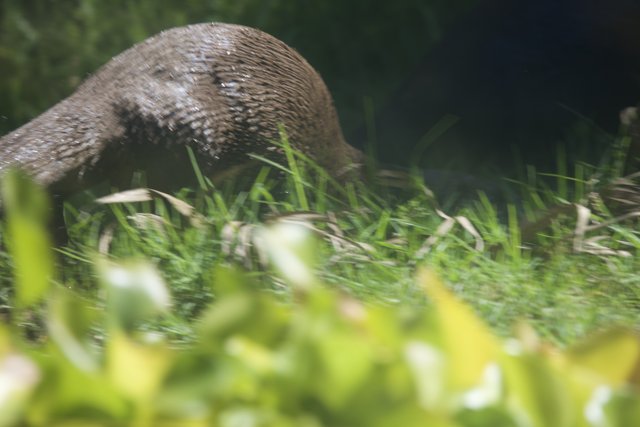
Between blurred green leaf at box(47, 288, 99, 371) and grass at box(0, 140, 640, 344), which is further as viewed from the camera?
grass at box(0, 140, 640, 344)

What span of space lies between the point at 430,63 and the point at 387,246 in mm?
2112

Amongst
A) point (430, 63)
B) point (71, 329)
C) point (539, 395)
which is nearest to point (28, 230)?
point (71, 329)

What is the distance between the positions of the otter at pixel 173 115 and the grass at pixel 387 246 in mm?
116

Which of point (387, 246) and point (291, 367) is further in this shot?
point (387, 246)

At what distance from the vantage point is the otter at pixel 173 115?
3016 mm

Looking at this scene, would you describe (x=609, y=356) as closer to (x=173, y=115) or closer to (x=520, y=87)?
(x=173, y=115)

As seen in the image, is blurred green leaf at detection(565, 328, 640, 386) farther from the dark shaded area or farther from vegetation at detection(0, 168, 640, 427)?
the dark shaded area

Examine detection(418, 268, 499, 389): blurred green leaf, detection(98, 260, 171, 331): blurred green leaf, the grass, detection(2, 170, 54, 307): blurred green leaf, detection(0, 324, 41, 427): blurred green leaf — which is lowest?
the grass

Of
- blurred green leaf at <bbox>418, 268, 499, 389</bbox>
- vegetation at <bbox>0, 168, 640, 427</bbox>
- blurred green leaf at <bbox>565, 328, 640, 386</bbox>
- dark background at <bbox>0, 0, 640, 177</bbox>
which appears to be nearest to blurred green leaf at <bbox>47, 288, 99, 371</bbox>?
vegetation at <bbox>0, 168, 640, 427</bbox>

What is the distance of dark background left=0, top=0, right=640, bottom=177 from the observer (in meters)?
4.12

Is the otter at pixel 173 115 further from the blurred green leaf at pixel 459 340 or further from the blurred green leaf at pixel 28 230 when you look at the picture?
the blurred green leaf at pixel 459 340

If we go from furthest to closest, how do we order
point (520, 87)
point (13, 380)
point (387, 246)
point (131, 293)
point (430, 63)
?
point (430, 63), point (520, 87), point (387, 246), point (131, 293), point (13, 380)

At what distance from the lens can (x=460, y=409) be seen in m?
1.19

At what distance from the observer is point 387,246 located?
2.71 meters
